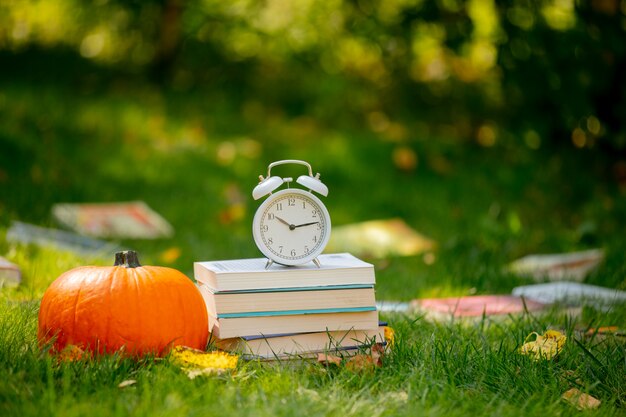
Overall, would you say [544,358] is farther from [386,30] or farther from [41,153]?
[386,30]

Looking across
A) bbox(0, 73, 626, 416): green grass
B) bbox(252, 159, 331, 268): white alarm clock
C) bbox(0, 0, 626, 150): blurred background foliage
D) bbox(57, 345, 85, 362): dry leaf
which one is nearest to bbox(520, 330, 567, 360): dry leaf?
bbox(0, 73, 626, 416): green grass

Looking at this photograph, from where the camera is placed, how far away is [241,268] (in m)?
2.30

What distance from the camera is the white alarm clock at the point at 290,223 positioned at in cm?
229

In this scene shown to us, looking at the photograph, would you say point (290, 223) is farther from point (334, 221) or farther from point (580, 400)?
point (334, 221)

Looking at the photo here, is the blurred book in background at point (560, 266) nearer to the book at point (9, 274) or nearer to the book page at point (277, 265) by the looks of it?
the book page at point (277, 265)

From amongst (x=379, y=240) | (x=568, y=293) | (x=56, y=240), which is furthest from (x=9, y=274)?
(x=379, y=240)

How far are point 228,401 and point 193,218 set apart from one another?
2.94 meters

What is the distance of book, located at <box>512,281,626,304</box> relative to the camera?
312 cm

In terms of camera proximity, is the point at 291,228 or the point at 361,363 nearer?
the point at 361,363

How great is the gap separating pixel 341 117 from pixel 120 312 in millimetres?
4647

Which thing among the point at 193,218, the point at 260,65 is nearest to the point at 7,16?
the point at 260,65

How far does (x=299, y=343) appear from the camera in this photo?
2295mm

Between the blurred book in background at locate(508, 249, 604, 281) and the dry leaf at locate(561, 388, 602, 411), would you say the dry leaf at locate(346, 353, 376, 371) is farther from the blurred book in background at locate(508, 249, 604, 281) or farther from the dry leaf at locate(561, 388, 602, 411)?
the blurred book in background at locate(508, 249, 604, 281)

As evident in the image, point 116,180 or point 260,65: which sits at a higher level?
point 260,65
